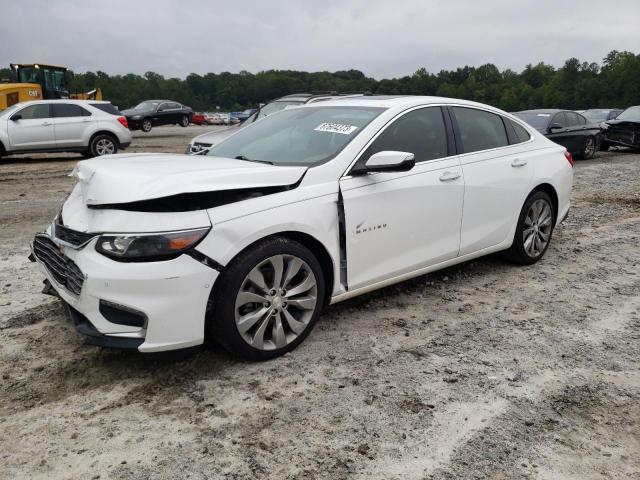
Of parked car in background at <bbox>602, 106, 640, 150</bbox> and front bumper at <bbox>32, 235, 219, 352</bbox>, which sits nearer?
front bumper at <bbox>32, 235, 219, 352</bbox>

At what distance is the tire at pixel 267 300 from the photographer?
3057 millimetres

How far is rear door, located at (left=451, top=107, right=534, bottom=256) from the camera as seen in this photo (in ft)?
14.5

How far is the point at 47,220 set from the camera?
7.16 metres

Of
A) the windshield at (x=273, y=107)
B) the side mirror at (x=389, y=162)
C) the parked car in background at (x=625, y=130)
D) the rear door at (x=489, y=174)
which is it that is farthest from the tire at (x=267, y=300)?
the parked car in background at (x=625, y=130)

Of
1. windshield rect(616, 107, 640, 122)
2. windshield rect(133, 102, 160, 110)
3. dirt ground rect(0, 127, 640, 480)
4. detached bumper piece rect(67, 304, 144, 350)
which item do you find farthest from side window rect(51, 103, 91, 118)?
windshield rect(133, 102, 160, 110)

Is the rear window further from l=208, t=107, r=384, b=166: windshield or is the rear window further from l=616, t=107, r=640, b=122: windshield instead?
l=616, t=107, r=640, b=122: windshield

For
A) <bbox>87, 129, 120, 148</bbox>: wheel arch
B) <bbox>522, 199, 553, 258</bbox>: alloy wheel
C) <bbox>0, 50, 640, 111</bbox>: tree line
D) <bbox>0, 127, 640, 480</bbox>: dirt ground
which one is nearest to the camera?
<bbox>0, 127, 640, 480</bbox>: dirt ground

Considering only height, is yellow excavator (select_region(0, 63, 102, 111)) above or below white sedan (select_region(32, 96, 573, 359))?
above

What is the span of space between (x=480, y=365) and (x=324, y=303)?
1.06 metres

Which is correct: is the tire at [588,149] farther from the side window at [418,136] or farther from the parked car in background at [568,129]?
the side window at [418,136]

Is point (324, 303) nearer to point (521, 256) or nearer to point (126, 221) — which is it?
point (126, 221)

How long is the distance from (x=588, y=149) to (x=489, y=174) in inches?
480

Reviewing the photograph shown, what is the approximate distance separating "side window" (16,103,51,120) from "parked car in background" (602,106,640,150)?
15.5 meters

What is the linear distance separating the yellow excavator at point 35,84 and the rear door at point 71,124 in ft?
19.2
